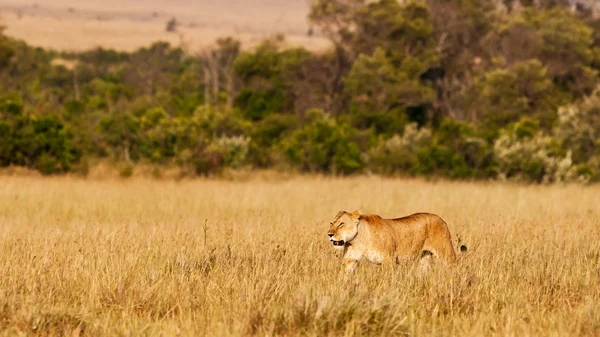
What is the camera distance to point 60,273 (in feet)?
22.4

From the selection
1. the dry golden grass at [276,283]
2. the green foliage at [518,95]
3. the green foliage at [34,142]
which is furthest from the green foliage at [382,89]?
the dry golden grass at [276,283]

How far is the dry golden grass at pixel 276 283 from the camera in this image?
5574 millimetres

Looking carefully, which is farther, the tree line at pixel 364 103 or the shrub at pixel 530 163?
the tree line at pixel 364 103

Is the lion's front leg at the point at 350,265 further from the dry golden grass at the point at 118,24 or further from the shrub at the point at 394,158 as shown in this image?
the dry golden grass at the point at 118,24

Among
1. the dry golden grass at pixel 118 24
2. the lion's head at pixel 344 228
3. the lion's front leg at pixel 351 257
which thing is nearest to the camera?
the lion's head at pixel 344 228

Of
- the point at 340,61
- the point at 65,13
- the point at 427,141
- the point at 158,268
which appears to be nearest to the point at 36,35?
the point at 65,13

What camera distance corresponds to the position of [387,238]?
23.1 ft

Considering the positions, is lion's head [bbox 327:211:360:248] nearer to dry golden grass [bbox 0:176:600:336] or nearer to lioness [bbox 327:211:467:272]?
lioness [bbox 327:211:467:272]

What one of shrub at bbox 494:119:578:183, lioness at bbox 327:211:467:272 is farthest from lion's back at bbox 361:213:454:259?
shrub at bbox 494:119:578:183

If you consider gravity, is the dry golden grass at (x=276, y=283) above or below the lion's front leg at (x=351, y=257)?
below

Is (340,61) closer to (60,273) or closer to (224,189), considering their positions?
(224,189)

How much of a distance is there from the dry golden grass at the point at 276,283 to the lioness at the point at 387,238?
0.53 ft

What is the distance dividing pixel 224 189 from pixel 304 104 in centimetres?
2362

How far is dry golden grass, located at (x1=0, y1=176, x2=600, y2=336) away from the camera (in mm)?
5574
